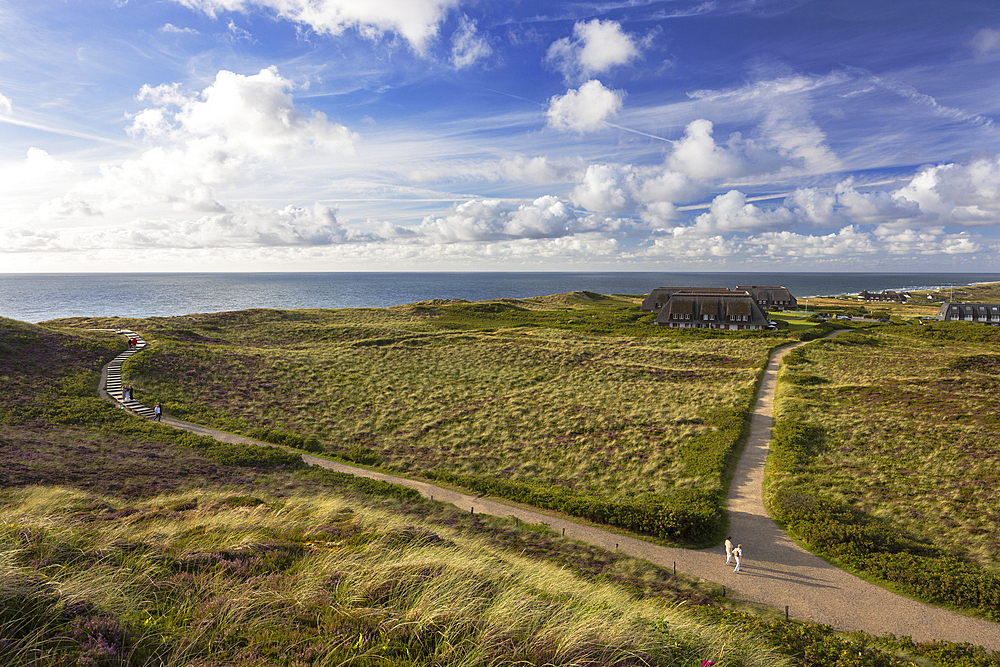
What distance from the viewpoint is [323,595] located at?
702cm

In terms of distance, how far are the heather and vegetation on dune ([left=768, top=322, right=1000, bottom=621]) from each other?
10.9 ft

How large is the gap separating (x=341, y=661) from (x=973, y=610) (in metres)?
17.9

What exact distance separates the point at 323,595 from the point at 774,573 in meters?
15.2

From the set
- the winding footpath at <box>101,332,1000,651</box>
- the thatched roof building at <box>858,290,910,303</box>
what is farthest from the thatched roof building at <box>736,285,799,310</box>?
the winding footpath at <box>101,332,1000,651</box>

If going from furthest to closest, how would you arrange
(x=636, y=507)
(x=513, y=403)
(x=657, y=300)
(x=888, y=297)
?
(x=888, y=297), (x=657, y=300), (x=513, y=403), (x=636, y=507)

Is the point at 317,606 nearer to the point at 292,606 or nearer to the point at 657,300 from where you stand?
the point at 292,606

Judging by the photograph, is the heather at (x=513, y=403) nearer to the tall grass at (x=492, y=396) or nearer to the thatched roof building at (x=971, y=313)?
the tall grass at (x=492, y=396)

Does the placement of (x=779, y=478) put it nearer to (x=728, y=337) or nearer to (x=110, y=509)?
(x=110, y=509)

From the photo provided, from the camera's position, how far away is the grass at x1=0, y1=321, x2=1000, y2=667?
5609 mm

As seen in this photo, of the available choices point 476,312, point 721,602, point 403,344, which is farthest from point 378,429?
point 476,312

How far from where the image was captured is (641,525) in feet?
57.3

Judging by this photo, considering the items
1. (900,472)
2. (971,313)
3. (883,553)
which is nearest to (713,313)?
(900,472)

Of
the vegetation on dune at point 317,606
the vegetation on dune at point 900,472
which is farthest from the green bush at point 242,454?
the vegetation on dune at point 900,472

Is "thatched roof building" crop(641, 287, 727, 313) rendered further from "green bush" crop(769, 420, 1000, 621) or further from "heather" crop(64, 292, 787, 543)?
"green bush" crop(769, 420, 1000, 621)
